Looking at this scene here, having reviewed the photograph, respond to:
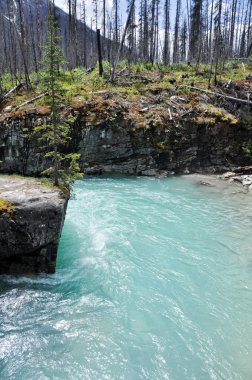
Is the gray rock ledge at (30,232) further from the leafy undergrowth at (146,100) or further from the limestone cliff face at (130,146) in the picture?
the leafy undergrowth at (146,100)

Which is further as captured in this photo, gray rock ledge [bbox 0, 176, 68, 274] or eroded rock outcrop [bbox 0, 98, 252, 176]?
eroded rock outcrop [bbox 0, 98, 252, 176]

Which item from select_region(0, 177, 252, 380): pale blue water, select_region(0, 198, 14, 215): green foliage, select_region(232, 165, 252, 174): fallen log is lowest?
select_region(0, 177, 252, 380): pale blue water

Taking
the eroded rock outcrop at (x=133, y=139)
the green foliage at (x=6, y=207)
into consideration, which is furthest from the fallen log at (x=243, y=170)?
the green foliage at (x=6, y=207)

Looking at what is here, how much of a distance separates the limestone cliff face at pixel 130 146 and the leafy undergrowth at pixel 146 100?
Result: 388 millimetres

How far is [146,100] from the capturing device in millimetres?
23266

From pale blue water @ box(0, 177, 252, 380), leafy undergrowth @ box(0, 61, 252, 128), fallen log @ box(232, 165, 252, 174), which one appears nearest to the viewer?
pale blue water @ box(0, 177, 252, 380)

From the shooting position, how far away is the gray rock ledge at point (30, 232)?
24.6 feet

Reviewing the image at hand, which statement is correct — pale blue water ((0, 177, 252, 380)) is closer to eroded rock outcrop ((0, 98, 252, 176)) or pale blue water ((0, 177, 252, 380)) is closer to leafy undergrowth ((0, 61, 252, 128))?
eroded rock outcrop ((0, 98, 252, 176))

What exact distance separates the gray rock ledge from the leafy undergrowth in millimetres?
12256

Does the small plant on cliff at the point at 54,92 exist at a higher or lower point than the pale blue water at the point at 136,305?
higher

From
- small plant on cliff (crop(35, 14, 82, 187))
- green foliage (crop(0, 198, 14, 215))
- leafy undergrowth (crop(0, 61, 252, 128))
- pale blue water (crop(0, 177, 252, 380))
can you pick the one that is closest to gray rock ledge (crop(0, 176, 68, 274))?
green foliage (crop(0, 198, 14, 215))

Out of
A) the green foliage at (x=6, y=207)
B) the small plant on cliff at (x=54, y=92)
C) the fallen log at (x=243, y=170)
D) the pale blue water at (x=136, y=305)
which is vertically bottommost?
the pale blue water at (x=136, y=305)

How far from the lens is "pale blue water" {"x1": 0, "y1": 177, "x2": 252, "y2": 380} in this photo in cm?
562

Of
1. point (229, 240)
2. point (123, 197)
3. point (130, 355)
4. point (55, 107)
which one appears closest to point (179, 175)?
point (123, 197)
